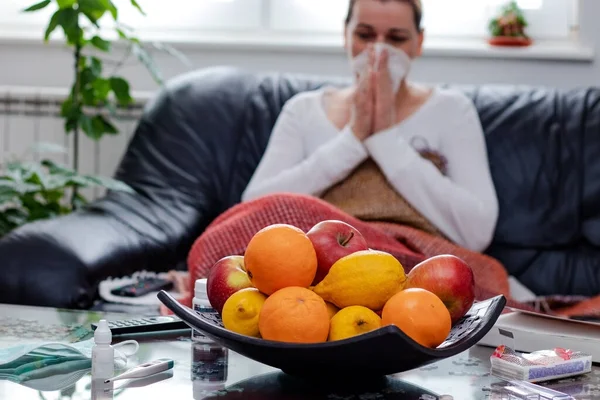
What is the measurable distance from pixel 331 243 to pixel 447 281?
127 millimetres

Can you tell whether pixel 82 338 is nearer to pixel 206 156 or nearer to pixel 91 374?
pixel 91 374

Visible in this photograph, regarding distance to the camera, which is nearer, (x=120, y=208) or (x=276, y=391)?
(x=276, y=391)

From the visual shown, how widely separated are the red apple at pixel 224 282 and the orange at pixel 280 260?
2.2 inches

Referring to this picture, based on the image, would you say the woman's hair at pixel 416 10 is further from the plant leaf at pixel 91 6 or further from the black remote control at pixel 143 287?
the black remote control at pixel 143 287

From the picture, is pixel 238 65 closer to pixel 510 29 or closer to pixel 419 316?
pixel 510 29

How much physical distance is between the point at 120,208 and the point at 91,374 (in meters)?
1.32

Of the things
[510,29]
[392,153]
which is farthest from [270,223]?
[510,29]

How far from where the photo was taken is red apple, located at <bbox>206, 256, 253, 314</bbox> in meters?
1.02

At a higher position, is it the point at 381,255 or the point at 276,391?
the point at 381,255

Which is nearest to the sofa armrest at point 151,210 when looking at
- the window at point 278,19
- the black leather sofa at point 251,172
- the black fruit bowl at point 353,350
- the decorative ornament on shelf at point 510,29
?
the black leather sofa at point 251,172

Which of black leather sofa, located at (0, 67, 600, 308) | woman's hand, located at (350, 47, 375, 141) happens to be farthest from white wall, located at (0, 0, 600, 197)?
woman's hand, located at (350, 47, 375, 141)

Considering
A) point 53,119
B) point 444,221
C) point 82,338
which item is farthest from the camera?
point 53,119

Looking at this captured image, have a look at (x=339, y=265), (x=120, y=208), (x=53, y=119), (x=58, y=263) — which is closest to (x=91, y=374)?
(x=339, y=265)

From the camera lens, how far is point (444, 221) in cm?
228
